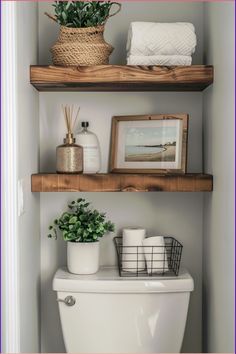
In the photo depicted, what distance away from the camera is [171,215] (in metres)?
2.29

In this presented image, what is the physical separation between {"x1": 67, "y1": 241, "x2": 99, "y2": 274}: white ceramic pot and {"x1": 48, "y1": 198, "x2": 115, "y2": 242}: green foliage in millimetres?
23
